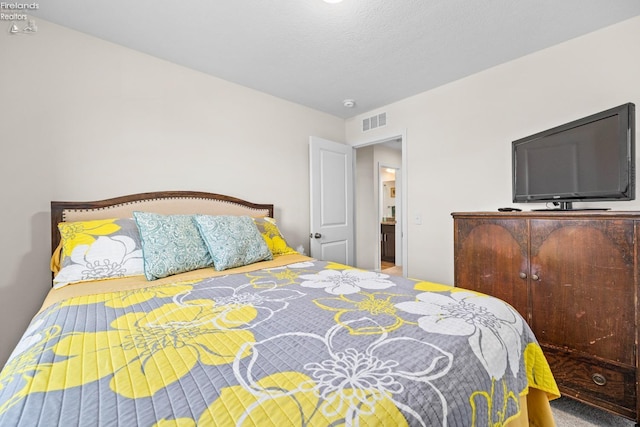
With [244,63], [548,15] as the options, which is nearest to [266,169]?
[244,63]

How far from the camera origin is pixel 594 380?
1493 millimetres

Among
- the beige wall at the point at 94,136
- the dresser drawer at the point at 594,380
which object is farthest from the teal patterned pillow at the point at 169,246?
the dresser drawer at the point at 594,380

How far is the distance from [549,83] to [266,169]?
2.59 m

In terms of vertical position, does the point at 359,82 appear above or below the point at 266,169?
above

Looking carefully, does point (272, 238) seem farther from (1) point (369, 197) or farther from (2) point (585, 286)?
(1) point (369, 197)

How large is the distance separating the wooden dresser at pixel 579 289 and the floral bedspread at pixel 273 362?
78cm

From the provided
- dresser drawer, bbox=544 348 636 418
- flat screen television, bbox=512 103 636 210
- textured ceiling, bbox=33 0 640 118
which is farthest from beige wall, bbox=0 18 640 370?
dresser drawer, bbox=544 348 636 418

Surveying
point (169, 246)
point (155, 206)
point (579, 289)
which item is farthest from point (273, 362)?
point (155, 206)

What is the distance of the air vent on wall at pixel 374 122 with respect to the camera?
3312 mm

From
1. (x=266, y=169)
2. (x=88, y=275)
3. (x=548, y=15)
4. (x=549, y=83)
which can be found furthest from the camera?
(x=266, y=169)

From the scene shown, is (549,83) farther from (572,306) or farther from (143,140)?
(143,140)

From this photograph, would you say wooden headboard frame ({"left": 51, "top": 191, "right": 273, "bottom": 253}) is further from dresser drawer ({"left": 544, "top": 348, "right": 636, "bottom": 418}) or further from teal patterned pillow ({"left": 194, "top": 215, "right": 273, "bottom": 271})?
dresser drawer ({"left": 544, "top": 348, "right": 636, "bottom": 418})

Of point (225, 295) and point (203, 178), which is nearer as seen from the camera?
point (225, 295)

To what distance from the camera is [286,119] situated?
3150mm
